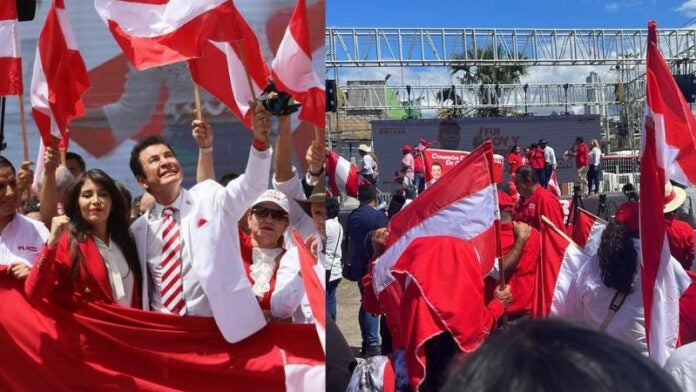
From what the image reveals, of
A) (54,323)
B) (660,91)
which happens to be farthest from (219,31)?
(660,91)

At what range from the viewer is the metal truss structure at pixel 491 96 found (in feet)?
92.1

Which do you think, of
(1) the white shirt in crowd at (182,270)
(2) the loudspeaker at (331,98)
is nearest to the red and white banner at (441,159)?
(2) the loudspeaker at (331,98)

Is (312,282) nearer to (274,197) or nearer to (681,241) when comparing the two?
(274,197)

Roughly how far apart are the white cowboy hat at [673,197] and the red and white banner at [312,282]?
2.63 metres

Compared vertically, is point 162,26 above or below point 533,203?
above

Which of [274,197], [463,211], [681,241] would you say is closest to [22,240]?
[274,197]

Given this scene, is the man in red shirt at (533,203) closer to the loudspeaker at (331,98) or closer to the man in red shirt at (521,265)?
the man in red shirt at (521,265)

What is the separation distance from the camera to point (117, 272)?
295 cm

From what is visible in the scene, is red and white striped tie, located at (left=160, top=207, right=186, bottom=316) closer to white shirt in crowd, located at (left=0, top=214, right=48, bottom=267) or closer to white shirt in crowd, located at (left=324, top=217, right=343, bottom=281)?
white shirt in crowd, located at (left=0, top=214, right=48, bottom=267)

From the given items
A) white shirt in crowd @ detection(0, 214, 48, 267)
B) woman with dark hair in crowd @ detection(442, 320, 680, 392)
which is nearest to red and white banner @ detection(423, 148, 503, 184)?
white shirt in crowd @ detection(0, 214, 48, 267)

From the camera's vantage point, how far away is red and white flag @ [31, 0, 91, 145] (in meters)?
3.04

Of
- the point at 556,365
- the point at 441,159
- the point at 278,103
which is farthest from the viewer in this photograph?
the point at 441,159

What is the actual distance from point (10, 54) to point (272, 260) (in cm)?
148

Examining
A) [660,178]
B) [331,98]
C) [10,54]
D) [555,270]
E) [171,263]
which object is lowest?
[555,270]
